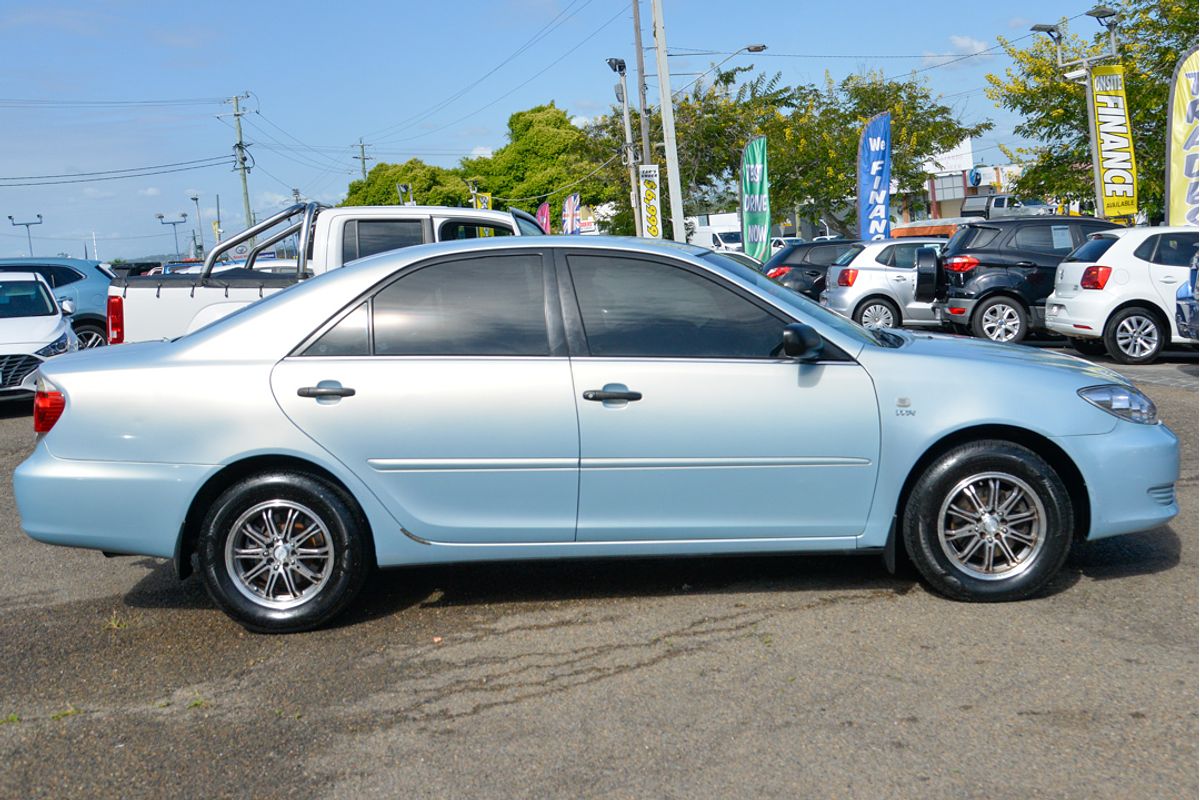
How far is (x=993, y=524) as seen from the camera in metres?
4.82

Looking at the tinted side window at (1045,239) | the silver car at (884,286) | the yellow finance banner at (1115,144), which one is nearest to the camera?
the tinted side window at (1045,239)

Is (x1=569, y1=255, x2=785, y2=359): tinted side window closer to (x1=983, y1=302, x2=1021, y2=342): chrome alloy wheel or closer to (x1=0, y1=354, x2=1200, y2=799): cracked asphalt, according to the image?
(x1=0, y1=354, x2=1200, y2=799): cracked asphalt

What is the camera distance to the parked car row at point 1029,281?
13.1 meters

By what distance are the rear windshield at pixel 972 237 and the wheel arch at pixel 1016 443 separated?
1179 cm

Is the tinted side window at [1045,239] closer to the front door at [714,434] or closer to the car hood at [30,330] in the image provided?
the front door at [714,434]

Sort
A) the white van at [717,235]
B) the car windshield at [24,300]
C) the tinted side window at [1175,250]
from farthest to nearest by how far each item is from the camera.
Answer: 1. the white van at [717,235]
2. the car windshield at [24,300]
3. the tinted side window at [1175,250]

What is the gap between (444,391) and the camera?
471 centimetres

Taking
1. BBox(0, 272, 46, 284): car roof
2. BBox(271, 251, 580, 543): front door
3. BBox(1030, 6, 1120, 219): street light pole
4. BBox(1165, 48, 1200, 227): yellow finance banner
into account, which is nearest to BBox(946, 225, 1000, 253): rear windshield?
BBox(1165, 48, 1200, 227): yellow finance banner

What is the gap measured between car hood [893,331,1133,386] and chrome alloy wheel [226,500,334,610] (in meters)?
2.68

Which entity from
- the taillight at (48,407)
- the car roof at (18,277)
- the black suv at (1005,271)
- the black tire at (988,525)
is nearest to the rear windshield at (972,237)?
the black suv at (1005,271)

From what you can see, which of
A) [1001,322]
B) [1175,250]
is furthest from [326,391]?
[1001,322]

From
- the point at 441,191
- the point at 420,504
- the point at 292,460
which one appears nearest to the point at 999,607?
the point at 420,504

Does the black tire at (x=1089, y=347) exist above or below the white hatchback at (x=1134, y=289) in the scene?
below

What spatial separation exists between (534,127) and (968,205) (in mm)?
37700
